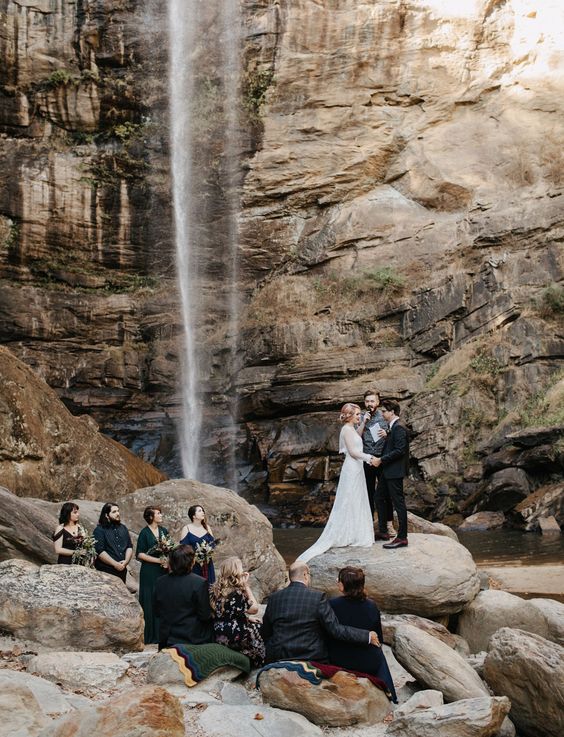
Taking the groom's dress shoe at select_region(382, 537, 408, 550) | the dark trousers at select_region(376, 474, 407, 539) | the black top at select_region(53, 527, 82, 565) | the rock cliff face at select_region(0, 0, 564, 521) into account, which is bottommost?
the groom's dress shoe at select_region(382, 537, 408, 550)

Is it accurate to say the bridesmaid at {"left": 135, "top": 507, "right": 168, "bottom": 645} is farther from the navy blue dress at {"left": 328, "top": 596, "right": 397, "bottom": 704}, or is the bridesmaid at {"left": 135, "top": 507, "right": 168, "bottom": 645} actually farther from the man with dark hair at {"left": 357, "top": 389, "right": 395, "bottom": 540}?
the navy blue dress at {"left": 328, "top": 596, "right": 397, "bottom": 704}

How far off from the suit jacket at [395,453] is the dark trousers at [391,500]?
10 centimetres

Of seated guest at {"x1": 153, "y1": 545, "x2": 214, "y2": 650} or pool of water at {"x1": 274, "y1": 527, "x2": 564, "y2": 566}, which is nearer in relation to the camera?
seated guest at {"x1": 153, "y1": 545, "x2": 214, "y2": 650}

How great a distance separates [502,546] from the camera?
17375 millimetres

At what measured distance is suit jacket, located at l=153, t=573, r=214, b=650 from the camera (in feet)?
24.5

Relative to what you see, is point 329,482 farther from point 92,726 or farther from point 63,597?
point 92,726

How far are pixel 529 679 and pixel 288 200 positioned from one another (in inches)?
1081

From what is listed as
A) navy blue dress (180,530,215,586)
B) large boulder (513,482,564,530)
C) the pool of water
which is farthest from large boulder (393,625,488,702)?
large boulder (513,482,564,530)

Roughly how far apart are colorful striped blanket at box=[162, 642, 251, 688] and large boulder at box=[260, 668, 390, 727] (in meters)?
0.43

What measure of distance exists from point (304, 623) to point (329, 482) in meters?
18.6

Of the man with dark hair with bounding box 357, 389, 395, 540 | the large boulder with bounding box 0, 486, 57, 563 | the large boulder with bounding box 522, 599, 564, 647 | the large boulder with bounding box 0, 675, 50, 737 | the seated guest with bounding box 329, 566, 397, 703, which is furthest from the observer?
the man with dark hair with bounding box 357, 389, 395, 540

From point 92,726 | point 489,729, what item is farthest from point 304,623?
point 92,726

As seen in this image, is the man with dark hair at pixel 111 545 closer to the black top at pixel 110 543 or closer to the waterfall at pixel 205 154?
the black top at pixel 110 543

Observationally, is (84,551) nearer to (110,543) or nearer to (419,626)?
(110,543)
